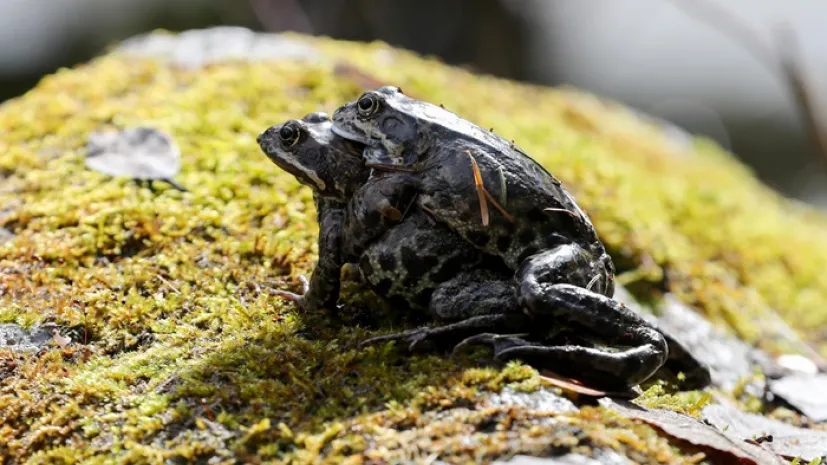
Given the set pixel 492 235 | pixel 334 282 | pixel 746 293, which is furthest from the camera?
pixel 746 293

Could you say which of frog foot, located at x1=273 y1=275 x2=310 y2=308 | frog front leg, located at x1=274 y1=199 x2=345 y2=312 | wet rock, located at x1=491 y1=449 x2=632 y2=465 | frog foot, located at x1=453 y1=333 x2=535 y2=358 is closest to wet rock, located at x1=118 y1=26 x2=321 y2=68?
frog foot, located at x1=273 y1=275 x2=310 y2=308

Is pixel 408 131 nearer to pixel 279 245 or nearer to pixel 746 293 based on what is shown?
pixel 279 245

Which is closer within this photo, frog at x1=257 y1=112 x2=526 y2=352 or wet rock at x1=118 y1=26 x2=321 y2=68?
frog at x1=257 y1=112 x2=526 y2=352

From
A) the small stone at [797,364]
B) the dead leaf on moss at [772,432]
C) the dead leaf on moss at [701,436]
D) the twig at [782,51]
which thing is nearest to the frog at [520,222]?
the dead leaf on moss at [701,436]

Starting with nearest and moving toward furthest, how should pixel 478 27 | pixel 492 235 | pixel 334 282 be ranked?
pixel 492 235
pixel 334 282
pixel 478 27

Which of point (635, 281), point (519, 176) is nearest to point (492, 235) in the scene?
point (519, 176)

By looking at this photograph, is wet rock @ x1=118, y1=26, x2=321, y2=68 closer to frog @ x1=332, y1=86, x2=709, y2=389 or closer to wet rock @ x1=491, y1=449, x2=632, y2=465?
frog @ x1=332, y1=86, x2=709, y2=389
